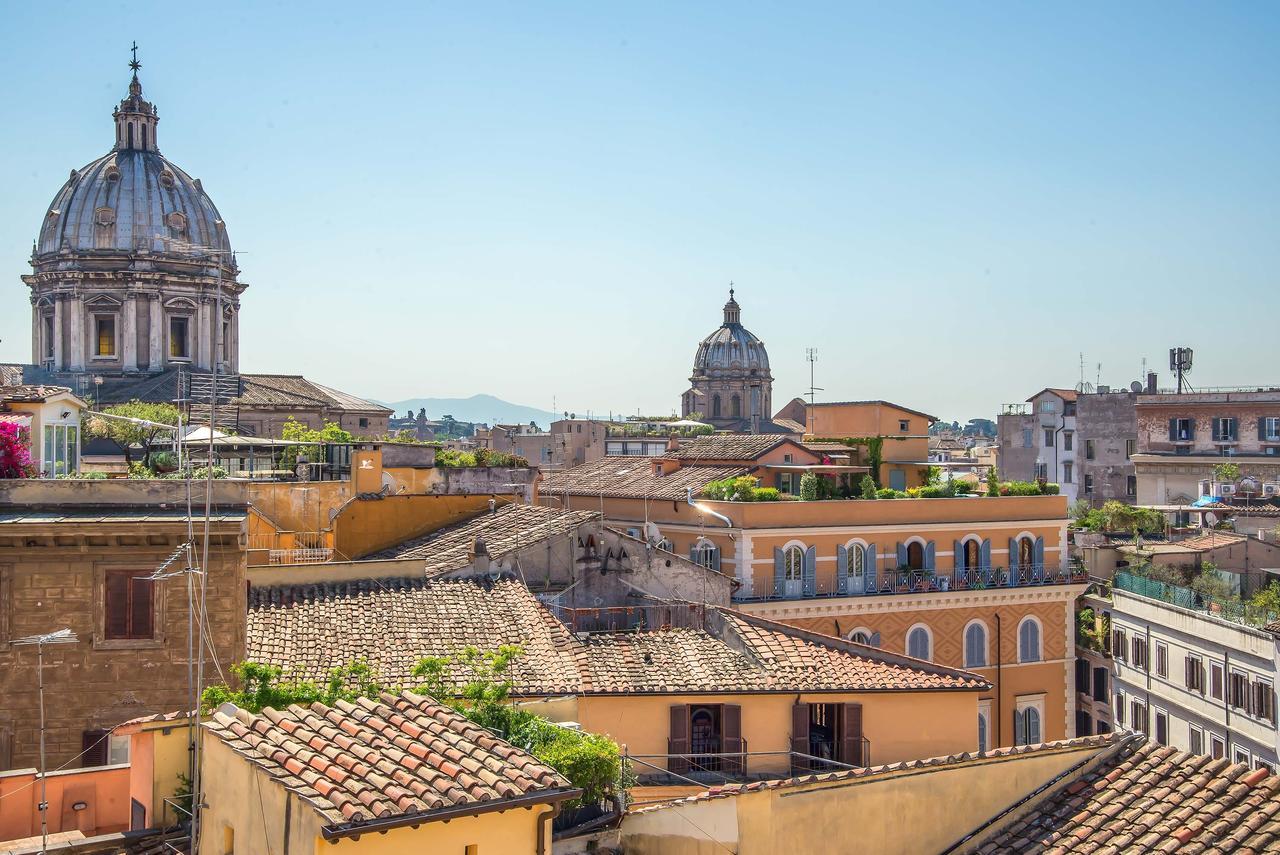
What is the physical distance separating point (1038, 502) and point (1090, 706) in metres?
5.36

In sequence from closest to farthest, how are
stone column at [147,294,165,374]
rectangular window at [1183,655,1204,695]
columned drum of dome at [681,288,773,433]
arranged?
rectangular window at [1183,655,1204,695] < stone column at [147,294,165,374] < columned drum of dome at [681,288,773,433]

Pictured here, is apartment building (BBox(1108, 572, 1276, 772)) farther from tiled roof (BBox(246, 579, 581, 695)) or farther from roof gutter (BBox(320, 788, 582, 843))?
roof gutter (BBox(320, 788, 582, 843))

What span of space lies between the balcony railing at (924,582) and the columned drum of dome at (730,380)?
74.4 m

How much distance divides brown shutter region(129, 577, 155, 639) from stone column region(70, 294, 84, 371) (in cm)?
4460

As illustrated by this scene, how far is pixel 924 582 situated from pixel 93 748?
19.9 m

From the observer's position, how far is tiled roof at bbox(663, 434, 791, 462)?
33.0 m

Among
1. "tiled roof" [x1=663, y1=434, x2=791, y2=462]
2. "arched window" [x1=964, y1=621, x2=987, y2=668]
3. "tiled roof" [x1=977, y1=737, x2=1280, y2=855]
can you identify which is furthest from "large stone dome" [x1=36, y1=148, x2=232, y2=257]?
"tiled roof" [x1=977, y1=737, x2=1280, y2=855]

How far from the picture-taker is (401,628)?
56.6 ft

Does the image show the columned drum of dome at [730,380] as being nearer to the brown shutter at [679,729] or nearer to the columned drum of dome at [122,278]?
the columned drum of dome at [122,278]

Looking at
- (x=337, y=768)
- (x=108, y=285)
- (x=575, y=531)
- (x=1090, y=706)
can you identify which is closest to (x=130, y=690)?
(x=337, y=768)

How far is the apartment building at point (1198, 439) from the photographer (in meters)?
51.0

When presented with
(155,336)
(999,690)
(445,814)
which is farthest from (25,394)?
(155,336)

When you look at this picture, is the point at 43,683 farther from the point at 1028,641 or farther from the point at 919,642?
the point at 1028,641

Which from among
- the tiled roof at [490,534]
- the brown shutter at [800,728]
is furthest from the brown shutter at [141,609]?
the brown shutter at [800,728]
